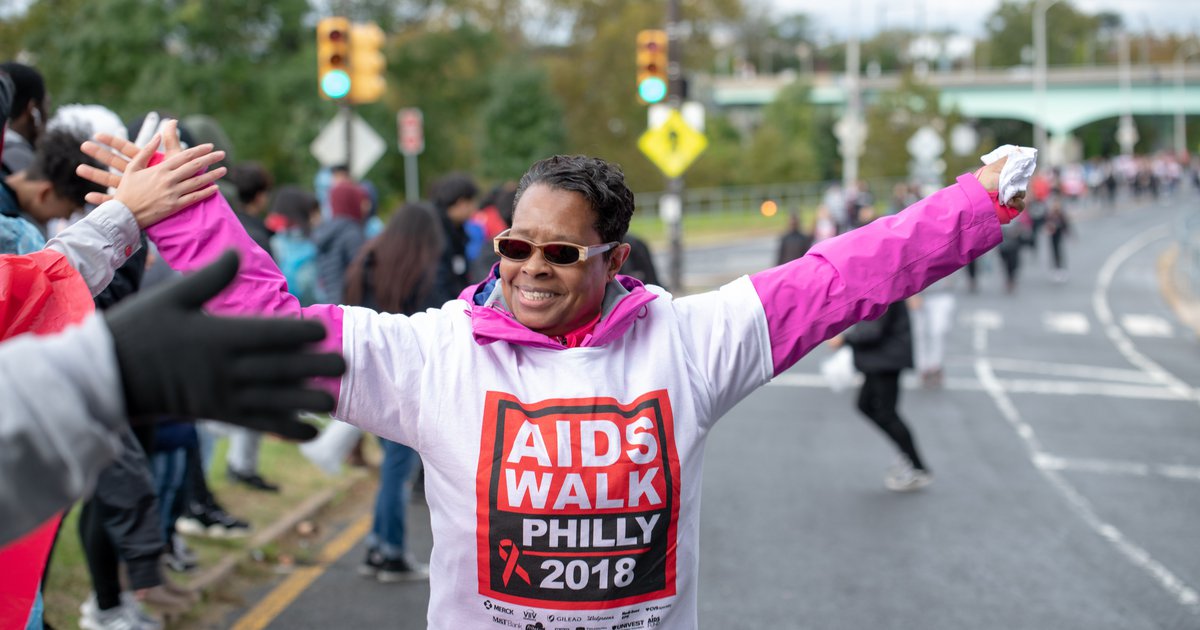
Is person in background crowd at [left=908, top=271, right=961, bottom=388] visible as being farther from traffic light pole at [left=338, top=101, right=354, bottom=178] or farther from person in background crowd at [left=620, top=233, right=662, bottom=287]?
traffic light pole at [left=338, top=101, right=354, bottom=178]

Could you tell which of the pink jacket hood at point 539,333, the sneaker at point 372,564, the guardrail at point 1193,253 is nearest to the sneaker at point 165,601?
the sneaker at point 372,564

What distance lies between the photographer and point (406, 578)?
628cm

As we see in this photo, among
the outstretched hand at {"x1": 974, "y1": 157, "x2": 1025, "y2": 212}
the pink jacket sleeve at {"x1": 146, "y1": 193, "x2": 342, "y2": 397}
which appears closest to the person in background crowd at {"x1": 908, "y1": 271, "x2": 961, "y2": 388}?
the outstretched hand at {"x1": 974, "y1": 157, "x2": 1025, "y2": 212}

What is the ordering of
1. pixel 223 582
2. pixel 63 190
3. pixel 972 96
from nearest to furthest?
1. pixel 63 190
2. pixel 223 582
3. pixel 972 96

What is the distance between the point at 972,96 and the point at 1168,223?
34255mm

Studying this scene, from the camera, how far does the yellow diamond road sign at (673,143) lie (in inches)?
782

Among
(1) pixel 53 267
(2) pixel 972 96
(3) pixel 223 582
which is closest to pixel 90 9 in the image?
(3) pixel 223 582

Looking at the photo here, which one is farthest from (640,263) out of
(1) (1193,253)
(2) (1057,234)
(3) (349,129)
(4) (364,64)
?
(2) (1057,234)

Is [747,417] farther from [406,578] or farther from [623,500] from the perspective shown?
[623,500]

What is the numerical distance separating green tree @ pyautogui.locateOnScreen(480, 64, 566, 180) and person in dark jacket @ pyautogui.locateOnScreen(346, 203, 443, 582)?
32679mm

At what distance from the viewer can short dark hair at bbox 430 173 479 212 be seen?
794 centimetres

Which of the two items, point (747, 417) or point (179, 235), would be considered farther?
point (747, 417)

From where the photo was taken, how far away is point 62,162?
4250 millimetres

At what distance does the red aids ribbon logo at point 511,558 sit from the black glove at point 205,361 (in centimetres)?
99
